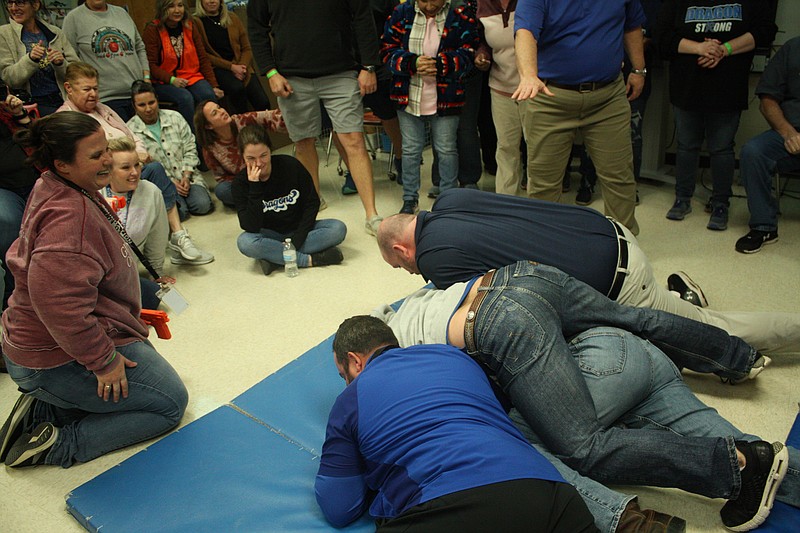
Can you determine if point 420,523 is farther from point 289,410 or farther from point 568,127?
point 568,127

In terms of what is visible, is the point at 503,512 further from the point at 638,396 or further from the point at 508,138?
the point at 508,138

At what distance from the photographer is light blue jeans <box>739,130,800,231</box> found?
3.57 metres

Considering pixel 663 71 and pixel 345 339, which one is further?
pixel 663 71

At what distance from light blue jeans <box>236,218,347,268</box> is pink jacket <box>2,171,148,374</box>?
4.75 ft

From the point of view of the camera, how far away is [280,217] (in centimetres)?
379

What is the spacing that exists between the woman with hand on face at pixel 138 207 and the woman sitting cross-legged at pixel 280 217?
0.42 m

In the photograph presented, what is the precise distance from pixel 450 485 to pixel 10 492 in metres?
1.68

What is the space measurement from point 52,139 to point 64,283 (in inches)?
17.8

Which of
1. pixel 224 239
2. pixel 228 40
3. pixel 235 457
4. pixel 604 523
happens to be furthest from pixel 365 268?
pixel 228 40

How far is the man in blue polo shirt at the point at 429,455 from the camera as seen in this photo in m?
1.50

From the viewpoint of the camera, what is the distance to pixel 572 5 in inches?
119

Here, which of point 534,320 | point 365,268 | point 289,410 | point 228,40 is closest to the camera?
point 534,320

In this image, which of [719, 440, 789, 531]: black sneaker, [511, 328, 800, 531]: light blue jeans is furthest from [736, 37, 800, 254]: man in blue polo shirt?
[719, 440, 789, 531]: black sneaker

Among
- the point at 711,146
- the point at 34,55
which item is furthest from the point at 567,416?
the point at 34,55
